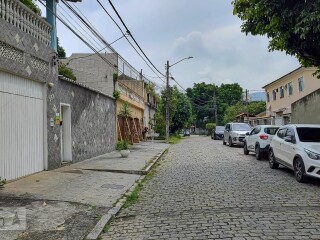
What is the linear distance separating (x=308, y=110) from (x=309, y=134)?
1049 centimetres

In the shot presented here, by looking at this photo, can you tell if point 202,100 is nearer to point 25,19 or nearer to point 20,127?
point 25,19

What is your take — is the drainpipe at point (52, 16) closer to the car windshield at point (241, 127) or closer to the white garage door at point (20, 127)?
the white garage door at point (20, 127)

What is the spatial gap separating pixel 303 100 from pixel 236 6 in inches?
471

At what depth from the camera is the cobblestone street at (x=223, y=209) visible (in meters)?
5.33

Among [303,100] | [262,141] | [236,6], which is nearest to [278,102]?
[303,100]

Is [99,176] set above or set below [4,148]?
below

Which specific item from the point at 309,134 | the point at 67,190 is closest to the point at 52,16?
the point at 67,190

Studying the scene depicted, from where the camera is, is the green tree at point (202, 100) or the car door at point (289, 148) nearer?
the car door at point (289, 148)

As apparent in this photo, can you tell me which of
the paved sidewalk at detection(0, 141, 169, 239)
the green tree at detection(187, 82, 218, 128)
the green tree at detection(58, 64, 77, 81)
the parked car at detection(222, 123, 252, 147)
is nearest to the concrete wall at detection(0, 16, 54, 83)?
the paved sidewalk at detection(0, 141, 169, 239)

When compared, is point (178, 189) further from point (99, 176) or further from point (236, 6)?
point (236, 6)

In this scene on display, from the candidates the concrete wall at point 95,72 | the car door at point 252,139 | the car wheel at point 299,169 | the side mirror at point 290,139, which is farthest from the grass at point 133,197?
the concrete wall at point 95,72

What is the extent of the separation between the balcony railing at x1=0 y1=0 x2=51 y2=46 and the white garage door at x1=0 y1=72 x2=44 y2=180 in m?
1.41

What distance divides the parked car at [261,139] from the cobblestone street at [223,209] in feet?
16.2

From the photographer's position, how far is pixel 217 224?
18.7 feet
